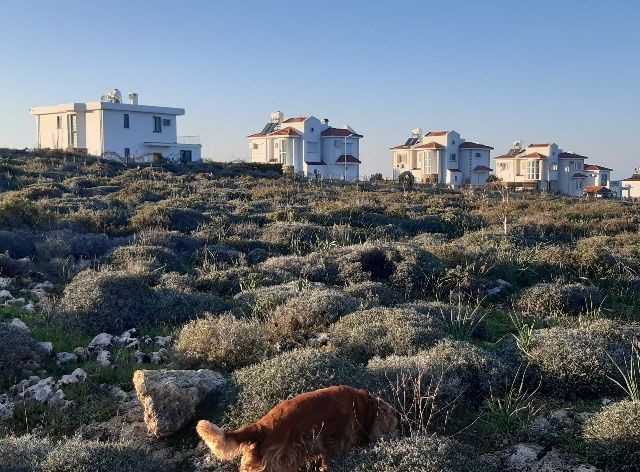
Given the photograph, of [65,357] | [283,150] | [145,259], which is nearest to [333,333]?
[65,357]

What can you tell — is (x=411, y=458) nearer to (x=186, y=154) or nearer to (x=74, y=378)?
(x=74, y=378)

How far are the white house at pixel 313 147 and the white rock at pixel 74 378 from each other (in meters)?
58.5

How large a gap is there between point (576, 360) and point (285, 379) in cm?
255

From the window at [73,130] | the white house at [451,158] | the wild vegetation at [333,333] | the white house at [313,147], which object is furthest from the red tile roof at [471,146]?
the wild vegetation at [333,333]

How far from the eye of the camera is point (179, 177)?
102 feet

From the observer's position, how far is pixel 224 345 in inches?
244

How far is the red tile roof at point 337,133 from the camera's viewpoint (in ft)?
219

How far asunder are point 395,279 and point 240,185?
785 inches

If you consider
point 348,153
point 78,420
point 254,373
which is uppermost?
point 348,153

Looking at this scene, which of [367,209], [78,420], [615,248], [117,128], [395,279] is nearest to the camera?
[78,420]

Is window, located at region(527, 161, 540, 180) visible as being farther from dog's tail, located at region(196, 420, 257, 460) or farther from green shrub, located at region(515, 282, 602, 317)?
dog's tail, located at region(196, 420, 257, 460)

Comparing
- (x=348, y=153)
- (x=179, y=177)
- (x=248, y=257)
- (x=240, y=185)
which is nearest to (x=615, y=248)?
(x=248, y=257)

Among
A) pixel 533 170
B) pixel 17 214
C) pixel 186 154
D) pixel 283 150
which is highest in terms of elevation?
pixel 283 150

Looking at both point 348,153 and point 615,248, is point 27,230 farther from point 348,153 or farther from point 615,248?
point 348,153
